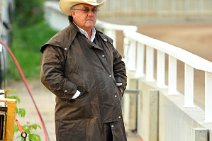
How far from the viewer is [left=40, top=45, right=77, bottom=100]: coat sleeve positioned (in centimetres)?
645

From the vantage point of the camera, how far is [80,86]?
21.4 ft

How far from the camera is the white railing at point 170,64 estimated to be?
22.4 ft

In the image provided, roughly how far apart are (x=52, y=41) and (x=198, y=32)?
2173cm

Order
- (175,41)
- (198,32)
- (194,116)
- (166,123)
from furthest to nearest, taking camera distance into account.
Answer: (198,32)
(175,41)
(166,123)
(194,116)

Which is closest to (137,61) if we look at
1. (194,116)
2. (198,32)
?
(194,116)

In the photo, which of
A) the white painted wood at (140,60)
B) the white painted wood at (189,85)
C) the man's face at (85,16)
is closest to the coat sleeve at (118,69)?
the man's face at (85,16)

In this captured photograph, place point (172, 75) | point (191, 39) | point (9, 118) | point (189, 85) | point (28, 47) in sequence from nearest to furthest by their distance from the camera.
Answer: point (9, 118), point (189, 85), point (172, 75), point (28, 47), point (191, 39)

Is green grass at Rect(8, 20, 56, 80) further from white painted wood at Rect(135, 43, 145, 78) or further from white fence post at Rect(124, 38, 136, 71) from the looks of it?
white painted wood at Rect(135, 43, 145, 78)

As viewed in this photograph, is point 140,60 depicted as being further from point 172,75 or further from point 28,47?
point 28,47

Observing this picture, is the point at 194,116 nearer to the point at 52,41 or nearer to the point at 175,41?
the point at 52,41

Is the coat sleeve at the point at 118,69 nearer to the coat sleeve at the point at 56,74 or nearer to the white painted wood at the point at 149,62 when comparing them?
the coat sleeve at the point at 56,74

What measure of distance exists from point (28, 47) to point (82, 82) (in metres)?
17.7

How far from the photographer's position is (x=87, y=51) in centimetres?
660

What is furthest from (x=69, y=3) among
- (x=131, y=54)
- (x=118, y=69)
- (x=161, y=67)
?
(x=131, y=54)
